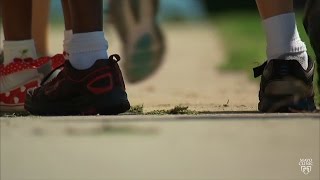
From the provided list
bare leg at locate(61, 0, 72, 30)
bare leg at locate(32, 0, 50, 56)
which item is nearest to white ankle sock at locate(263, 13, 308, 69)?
bare leg at locate(61, 0, 72, 30)

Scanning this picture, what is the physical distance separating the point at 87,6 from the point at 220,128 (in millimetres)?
535

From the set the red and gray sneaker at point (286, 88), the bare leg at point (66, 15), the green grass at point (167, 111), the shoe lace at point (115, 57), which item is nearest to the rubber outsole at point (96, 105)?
the shoe lace at point (115, 57)

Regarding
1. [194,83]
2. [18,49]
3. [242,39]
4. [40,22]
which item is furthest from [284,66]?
[242,39]

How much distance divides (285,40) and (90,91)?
561 mm

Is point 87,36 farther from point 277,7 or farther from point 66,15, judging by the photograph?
point 66,15

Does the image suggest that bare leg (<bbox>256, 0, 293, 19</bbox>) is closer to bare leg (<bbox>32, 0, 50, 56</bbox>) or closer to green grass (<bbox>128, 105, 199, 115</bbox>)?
green grass (<bbox>128, 105, 199, 115</bbox>)

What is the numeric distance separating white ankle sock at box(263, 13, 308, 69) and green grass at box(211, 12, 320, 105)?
519mm

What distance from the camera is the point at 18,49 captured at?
2.49 m

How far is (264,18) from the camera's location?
2.09m

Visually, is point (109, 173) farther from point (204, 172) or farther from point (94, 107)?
point (94, 107)

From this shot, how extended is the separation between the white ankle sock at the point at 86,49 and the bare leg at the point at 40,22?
3.09 ft

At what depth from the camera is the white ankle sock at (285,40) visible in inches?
80.0

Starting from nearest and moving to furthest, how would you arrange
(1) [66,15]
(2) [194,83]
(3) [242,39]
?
(1) [66,15] < (2) [194,83] < (3) [242,39]

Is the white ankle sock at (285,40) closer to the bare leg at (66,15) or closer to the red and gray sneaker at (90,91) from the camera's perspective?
the red and gray sneaker at (90,91)
